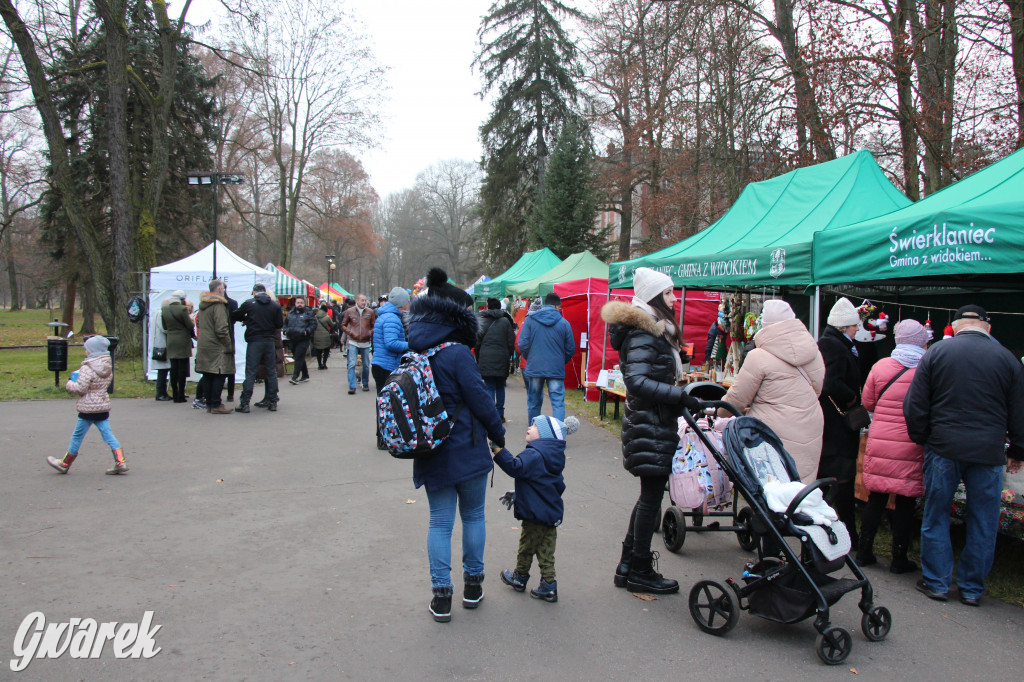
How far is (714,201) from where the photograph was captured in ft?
72.9

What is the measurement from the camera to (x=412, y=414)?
3.46 meters

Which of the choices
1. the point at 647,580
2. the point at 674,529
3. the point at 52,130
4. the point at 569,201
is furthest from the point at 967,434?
the point at 569,201

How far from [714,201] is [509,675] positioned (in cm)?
2105

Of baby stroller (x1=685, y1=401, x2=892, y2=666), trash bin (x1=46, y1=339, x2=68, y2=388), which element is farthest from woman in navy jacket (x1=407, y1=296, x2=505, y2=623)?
trash bin (x1=46, y1=339, x2=68, y2=388)

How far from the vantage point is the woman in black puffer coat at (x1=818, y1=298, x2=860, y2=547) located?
195 inches

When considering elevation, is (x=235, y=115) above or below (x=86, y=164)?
above

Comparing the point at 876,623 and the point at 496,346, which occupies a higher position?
the point at 496,346

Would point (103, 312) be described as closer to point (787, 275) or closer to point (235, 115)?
point (787, 275)

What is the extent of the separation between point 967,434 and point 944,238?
1.60 meters

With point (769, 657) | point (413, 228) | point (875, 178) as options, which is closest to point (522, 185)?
point (875, 178)

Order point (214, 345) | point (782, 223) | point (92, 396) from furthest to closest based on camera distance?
point (214, 345) < point (782, 223) < point (92, 396)

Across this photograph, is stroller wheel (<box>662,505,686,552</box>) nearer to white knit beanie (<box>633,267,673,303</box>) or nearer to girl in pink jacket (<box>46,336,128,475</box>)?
white knit beanie (<box>633,267,673,303</box>)

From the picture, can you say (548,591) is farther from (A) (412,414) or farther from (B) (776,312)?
(B) (776,312)

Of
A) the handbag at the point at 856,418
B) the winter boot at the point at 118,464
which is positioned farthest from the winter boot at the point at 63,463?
the handbag at the point at 856,418
